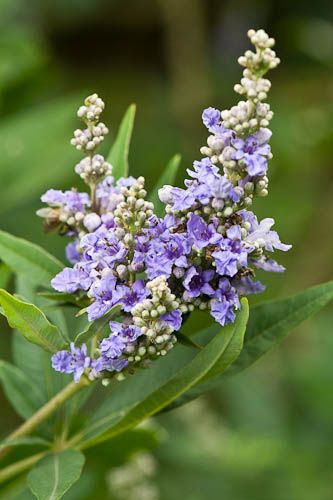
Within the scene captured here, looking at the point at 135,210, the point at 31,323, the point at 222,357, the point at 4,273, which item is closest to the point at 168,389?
the point at 222,357

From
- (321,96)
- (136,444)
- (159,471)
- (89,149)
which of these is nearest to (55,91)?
(321,96)

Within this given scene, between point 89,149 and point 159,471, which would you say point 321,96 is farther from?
point 89,149

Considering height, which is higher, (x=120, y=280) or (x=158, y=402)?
(x=120, y=280)

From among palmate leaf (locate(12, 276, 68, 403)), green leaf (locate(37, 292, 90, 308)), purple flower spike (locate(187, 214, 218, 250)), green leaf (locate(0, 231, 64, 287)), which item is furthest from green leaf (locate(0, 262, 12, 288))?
purple flower spike (locate(187, 214, 218, 250))

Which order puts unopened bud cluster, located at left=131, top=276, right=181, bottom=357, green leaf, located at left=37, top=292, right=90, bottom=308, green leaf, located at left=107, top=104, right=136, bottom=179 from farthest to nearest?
green leaf, located at left=107, top=104, right=136, bottom=179, green leaf, located at left=37, top=292, right=90, bottom=308, unopened bud cluster, located at left=131, top=276, right=181, bottom=357

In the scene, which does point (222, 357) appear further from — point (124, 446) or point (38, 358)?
point (124, 446)

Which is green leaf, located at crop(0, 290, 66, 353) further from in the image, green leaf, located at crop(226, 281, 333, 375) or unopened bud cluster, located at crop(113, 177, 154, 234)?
green leaf, located at crop(226, 281, 333, 375)

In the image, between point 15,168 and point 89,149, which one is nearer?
point 89,149

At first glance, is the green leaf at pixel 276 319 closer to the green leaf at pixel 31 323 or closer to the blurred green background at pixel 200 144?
the green leaf at pixel 31 323
